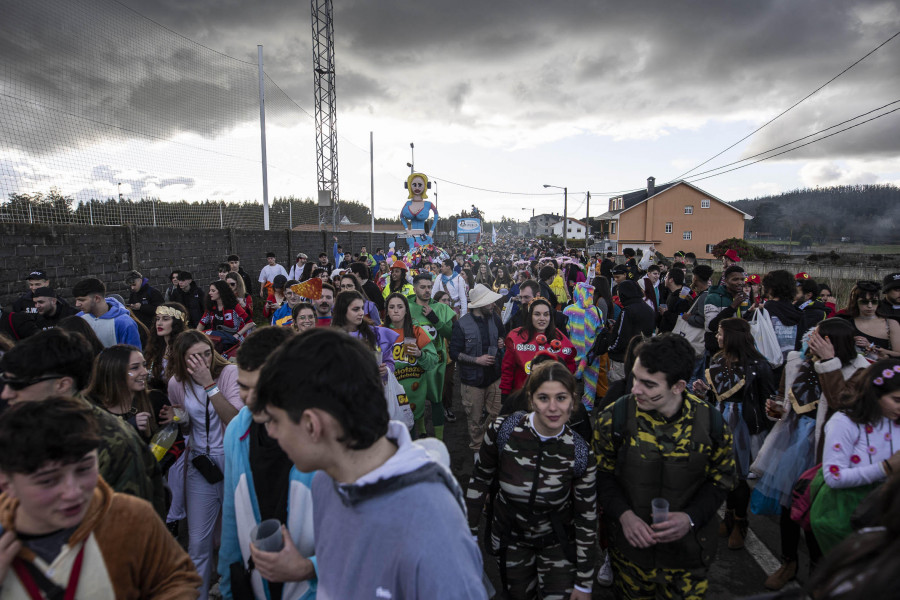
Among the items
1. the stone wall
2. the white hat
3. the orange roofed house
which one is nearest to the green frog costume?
the white hat

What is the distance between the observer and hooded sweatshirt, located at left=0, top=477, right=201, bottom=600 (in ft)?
4.48

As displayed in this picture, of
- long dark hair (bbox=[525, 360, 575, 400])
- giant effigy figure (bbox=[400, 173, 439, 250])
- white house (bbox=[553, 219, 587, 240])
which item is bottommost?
long dark hair (bbox=[525, 360, 575, 400])

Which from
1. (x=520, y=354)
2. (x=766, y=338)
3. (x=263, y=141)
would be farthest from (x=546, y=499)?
(x=263, y=141)

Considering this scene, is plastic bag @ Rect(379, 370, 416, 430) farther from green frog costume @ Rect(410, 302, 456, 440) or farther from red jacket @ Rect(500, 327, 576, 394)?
red jacket @ Rect(500, 327, 576, 394)

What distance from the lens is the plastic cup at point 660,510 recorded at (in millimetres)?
2248

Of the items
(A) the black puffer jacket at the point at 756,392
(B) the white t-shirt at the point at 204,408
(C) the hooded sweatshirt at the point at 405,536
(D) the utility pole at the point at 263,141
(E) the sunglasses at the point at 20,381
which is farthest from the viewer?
(D) the utility pole at the point at 263,141

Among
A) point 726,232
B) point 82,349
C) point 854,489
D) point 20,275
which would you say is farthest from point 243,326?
point 726,232

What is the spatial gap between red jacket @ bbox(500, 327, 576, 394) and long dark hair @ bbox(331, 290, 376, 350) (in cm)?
131

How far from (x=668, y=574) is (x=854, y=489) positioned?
3.47 ft

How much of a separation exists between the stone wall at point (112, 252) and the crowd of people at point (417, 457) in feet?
6.11

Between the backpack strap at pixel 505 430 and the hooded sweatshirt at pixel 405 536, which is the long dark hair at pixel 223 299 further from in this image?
the hooded sweatshirt at pixel 405 536

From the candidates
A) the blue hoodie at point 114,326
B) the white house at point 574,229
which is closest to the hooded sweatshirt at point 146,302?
the blue hoodie at point 114,326

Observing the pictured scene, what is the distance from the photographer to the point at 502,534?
259 cm

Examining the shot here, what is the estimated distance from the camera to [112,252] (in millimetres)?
8492
